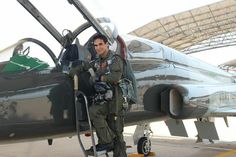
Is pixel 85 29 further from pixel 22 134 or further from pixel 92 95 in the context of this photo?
pixel 22 134

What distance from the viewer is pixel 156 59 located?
6621 mm

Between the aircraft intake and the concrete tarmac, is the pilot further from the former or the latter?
the concrete tarmac

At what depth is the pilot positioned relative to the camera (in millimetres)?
4406

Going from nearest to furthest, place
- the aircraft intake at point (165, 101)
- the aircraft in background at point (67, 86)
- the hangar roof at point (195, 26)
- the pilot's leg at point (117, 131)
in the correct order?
the aircraft in background at point (67, 86)
the pilot's leg at point (117, 131)
the aircraft intake at point (165, 101)
the hangar roof at point (195, 26)

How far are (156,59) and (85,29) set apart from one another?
1890 millimetres

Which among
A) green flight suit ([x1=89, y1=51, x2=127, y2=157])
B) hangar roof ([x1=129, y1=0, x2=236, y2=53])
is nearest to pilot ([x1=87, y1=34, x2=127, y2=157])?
green flight suit ([x1=89, y1=51, x2=127, y2=157])

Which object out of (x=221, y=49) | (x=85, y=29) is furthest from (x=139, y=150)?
(x=221, y=49)

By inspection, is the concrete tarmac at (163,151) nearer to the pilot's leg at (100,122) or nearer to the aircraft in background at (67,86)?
the aircraft in background at (67,86)

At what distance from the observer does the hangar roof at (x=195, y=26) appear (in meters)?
33.9

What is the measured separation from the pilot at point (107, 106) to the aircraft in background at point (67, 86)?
0.88 feet

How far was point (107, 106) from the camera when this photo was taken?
452cm

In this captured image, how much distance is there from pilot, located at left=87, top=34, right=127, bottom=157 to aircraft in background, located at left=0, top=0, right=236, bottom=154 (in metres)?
0.27

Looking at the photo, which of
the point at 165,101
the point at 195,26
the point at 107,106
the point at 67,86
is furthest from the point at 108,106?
the point at 195,26

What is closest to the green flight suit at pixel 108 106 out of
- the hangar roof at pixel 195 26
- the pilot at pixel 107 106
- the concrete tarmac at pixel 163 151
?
the pilot at pixel 107 106
